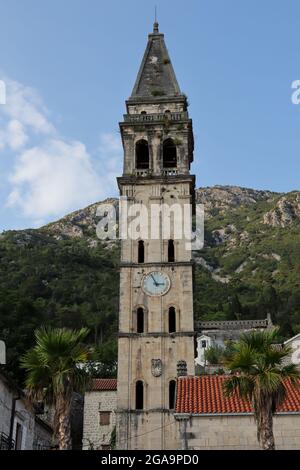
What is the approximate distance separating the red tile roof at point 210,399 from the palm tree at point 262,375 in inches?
193

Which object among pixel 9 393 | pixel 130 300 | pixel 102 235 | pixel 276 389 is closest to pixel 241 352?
pixel 276 389

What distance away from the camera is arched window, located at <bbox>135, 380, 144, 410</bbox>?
37.3 meters

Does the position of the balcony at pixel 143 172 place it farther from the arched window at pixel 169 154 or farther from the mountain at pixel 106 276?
the mountain at pixel 106 276

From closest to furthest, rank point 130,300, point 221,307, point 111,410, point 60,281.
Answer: point 130,300 → point 111,410 → point 60,281 → point 221,307

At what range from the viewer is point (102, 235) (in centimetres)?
16138

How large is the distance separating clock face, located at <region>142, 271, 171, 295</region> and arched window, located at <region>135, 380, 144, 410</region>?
5.75m

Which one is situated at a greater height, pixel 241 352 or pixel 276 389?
pixel 241 352

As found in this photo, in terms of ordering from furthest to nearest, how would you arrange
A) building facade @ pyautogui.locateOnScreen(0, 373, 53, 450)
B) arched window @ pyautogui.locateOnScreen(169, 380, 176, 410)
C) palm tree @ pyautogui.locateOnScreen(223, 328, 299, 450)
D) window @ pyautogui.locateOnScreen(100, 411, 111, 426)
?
window @ pyautogui.locateOnScreen(100, 411, 111, 426), arched window @ pyautogui.locateOnScreen(169, 380, 176, 410), building facade @ pyautogui.locateOnScreen(0, 373, 53, 450), palm tree @ pyautogui.locateOnScreen(223, 328, 299, 450)

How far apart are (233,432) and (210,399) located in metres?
1.95

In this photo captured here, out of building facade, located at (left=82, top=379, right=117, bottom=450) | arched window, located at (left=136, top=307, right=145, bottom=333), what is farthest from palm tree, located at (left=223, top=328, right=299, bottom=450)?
building facade, located at (left=82, top=379, right=117, bottom=450)

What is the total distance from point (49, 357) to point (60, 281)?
298 feet

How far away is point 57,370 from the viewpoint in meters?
21.7

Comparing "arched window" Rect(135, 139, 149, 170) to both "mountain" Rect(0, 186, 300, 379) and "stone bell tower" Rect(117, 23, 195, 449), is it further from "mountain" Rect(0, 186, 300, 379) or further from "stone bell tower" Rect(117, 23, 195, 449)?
"mountain" Rect(0, 186, 300, 379)
